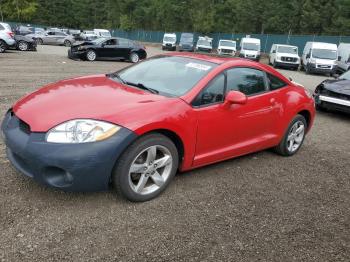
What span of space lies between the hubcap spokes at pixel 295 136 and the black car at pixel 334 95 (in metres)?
3.49

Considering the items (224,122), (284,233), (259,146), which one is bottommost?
(284,233)

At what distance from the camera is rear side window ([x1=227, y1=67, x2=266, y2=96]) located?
4639 mm

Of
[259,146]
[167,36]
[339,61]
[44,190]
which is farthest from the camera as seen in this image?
[167,36]

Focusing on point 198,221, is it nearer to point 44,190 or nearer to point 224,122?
point 224,122

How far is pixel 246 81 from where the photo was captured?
192 inches

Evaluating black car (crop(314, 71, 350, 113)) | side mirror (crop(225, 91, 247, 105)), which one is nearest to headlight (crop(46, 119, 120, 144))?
side mirror (crop(225, 91, 247, 105))

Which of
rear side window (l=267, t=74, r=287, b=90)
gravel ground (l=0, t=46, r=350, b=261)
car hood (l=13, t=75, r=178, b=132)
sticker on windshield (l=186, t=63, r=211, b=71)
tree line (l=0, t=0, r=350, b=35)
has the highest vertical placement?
tree line (l=0, t=0, r=350, b=35)

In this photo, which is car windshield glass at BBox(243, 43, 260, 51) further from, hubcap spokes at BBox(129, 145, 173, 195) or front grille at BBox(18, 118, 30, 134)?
front grille at BBox(18, 118, 30, 134)

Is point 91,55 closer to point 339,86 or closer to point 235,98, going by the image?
point 339,86

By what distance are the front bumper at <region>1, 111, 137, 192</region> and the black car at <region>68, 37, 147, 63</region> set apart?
1746cm

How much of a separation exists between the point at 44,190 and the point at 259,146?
2856 millimetres

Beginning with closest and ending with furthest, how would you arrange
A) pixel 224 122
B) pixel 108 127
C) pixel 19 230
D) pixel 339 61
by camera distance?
1. pixel 19 230
2. pixel 108 127
3. pixel 224 122
4. pixel 339 61

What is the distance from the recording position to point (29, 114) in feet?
12.0

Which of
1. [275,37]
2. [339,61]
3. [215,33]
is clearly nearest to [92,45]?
[339,61]
